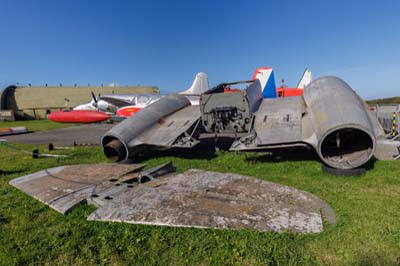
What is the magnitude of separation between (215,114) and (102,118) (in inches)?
212

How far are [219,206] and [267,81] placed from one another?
44.7 ft

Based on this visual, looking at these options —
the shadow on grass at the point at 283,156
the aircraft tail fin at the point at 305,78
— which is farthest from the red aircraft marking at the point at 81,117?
the aircraft tail fin at the point at 305,78

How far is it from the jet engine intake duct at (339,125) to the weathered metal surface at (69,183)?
393 cm

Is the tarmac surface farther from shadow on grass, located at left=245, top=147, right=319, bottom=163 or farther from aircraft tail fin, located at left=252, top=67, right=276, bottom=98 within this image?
aircraft tail fin, located at left=252, top=67, right=276, bottom=98

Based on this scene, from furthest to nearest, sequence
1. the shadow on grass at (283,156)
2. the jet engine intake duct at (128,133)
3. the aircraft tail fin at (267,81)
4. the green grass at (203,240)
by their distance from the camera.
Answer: the aircraft tail fin at (267,81)
the jet engine intake duct at (128,133)
the shadow on grass at (283,156)
the green grass at (203,240)

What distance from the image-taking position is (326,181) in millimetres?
4434

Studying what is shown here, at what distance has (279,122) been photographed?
5793 mm

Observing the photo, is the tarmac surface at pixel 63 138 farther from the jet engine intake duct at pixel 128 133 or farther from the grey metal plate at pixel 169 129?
the grey metal plate at pixel 169 129

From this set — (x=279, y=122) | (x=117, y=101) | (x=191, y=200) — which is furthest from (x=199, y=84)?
(x=191, y=200)

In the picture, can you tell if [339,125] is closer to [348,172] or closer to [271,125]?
[348,172]

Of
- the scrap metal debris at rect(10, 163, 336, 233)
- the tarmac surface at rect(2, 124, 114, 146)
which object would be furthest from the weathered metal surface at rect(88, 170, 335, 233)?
the tarmac surface at rect(2, 124, 114, 146)

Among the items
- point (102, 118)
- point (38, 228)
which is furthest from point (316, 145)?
point (102, 118)

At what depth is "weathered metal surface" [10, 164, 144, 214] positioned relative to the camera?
3.82 meters

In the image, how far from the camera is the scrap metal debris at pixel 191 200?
112 inches
